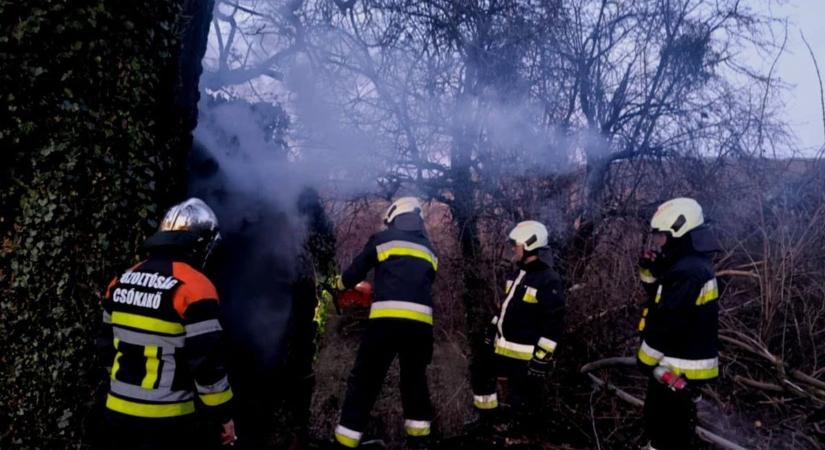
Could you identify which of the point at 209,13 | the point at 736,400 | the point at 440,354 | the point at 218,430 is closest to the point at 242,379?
the point at 218,430

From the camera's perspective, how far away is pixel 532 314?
5.04 m

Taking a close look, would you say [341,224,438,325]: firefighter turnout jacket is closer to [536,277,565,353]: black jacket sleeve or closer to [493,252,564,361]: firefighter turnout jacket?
[493,252,564,361]: firefighter turnout jacket

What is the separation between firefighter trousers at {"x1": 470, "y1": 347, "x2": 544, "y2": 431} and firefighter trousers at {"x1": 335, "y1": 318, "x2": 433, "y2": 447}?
32.7 inches

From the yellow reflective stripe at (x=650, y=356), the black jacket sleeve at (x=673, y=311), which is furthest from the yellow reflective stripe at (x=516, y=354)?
the black jacket sleeve at (x=673, y=311)

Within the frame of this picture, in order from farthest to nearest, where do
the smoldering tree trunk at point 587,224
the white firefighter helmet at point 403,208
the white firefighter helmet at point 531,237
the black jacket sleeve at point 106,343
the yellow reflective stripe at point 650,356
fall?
the smoldering tree trunk at point 587,224
the white firefighter helmet at point 531,237
the white firefighter helmet at point 403,208
the yellow reflective stripe at point 650,356
the black jacket sleeve at point 106,343

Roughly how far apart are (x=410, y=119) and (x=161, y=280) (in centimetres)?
488

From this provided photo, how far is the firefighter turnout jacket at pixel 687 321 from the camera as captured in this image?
3850 millimetres

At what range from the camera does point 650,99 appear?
695 cm

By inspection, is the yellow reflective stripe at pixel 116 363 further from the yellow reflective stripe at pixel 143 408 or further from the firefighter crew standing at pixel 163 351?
the yellow reflective stripe at pixel 143 408

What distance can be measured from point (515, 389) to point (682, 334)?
173 cm

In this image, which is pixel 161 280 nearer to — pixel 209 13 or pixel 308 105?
pixel 209 13

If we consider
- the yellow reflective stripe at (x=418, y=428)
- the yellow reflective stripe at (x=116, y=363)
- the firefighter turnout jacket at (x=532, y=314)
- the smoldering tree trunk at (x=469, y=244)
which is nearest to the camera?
the yellow reflective stripe at (x=116, y=363)

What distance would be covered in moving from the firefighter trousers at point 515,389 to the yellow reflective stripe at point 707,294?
5.57 ft

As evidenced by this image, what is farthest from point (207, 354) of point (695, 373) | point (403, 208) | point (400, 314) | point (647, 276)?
point (647, 276)
